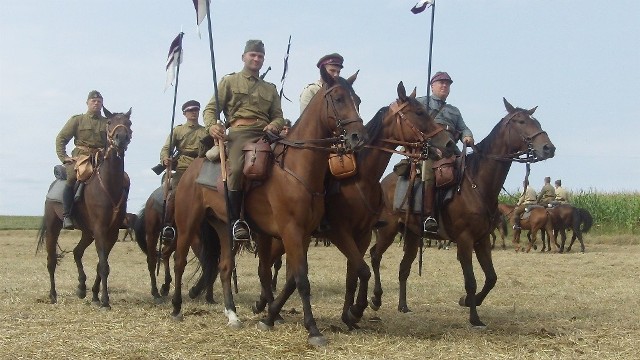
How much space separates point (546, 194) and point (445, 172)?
2202 cm

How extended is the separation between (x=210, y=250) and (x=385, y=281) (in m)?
6.79

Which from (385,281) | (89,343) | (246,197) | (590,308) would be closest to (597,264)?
(385,281)

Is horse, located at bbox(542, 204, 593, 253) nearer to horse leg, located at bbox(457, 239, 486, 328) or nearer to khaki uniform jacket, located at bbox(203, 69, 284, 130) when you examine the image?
horse leg, located at bbox(457, 239, 486, 328)

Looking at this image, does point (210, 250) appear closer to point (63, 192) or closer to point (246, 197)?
point (246, 197)

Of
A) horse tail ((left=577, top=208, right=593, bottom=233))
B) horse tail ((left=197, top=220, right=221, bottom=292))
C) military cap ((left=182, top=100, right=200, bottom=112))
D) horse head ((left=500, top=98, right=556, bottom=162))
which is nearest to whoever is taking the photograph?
horse head ((left=500, top=98, right=556, bottom=162))

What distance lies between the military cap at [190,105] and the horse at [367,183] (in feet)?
16.5

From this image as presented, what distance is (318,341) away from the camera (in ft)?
24.7

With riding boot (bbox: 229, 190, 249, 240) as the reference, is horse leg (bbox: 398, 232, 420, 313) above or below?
below

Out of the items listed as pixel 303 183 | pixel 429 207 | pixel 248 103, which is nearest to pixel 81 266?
pixel 248 103

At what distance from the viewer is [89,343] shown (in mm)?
7441

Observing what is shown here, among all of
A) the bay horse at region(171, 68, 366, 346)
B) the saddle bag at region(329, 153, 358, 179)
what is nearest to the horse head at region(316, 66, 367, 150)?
the bay horse at region(171, 68, 366, 346)

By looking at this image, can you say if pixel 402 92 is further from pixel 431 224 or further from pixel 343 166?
pixel 431 224

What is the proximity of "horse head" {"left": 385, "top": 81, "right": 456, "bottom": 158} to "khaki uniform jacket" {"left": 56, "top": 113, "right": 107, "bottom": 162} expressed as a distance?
5.75 meters

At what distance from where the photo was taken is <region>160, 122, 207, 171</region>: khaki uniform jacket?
1277 cm
